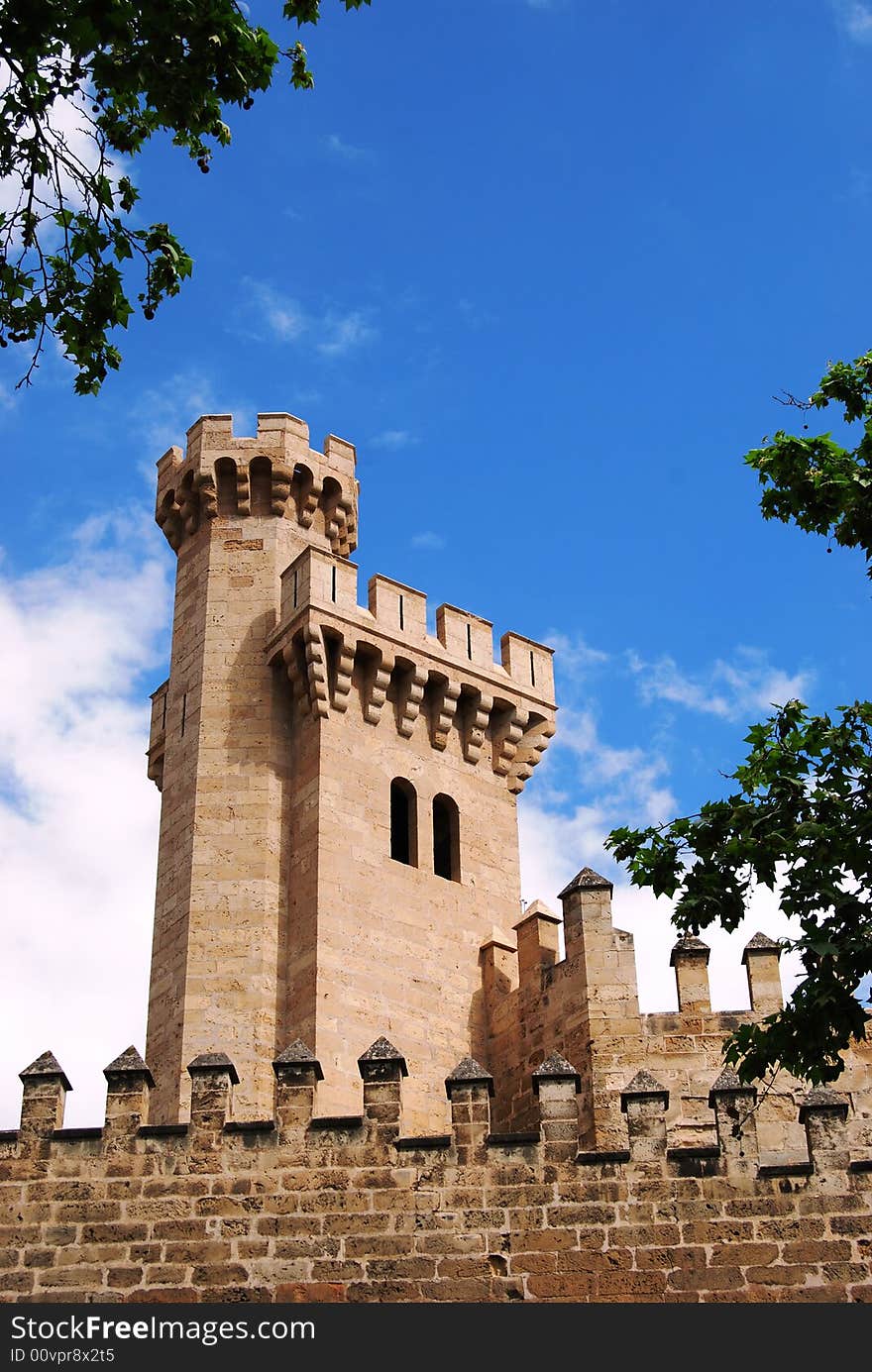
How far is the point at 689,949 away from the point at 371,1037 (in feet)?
13.1

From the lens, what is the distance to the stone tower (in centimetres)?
2319

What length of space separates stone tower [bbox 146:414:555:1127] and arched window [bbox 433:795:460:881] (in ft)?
0.11

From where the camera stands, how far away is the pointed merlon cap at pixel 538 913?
24.8 meters

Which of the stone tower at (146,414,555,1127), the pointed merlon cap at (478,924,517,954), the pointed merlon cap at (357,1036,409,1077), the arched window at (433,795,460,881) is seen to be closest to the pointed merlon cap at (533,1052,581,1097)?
the pointed merlon cap at (357,1036,409,1077)

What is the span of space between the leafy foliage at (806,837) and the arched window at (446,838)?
1097 cm

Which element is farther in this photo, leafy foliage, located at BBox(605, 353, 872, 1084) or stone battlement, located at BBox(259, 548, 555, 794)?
stone battlement, located at BBox(259, 548, 555, 794)

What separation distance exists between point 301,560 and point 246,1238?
38.1 ft

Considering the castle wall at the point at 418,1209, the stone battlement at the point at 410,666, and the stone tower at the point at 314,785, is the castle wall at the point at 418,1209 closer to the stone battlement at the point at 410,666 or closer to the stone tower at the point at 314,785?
the stone tower at the point at 314,785

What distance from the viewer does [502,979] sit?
82.0 feet

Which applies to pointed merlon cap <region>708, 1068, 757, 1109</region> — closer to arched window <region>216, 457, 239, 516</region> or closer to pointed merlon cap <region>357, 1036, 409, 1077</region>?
pointed merlon cap <region>357, 1036, 409, 1077</region>

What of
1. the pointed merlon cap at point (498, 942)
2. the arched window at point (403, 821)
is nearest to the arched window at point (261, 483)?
the arched window at point (403, 821)

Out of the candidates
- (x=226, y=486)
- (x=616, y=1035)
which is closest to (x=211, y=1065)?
(x=616, y=1035)

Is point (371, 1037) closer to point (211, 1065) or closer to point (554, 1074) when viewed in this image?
point (211, 1065)

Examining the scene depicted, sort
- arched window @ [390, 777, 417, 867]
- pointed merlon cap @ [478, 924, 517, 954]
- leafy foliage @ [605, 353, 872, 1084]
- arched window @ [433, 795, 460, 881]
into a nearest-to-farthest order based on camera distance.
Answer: leafy foliage @ [605, 353, 872, 1084]
pointed merlon cap @ [478, 924, 517, 954]
arched window @ [390, 777, 417, 867]
arched window @ [433, 795, 460, 881]
